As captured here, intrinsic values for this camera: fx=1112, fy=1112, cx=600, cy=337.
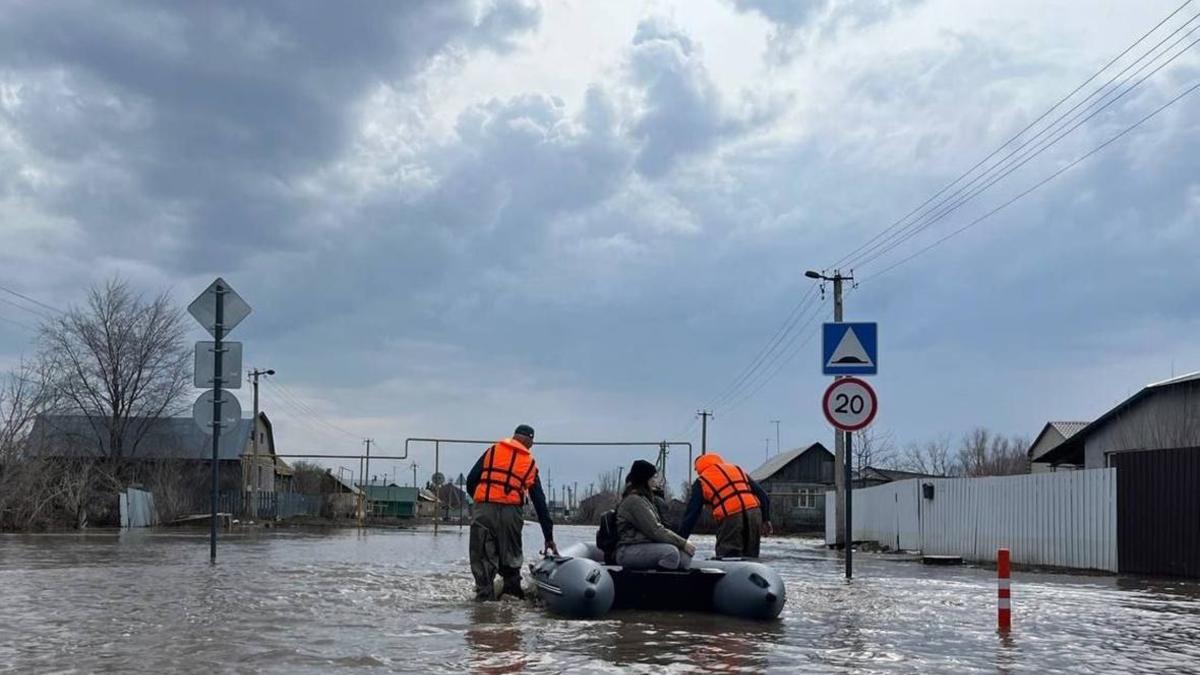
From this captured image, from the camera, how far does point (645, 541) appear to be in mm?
10336

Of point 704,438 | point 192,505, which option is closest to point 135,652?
point 192,505

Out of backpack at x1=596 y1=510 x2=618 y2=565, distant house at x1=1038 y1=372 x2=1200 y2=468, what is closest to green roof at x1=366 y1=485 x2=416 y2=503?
distant house at x1=1038 y1=372 x2=1200 y2=468

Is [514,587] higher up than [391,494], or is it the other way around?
[514,587]

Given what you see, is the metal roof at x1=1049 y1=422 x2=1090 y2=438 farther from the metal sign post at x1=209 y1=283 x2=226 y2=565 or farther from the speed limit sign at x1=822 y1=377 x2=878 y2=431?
the metal sign post at x1=209 y1=283 x2=226 y2=565

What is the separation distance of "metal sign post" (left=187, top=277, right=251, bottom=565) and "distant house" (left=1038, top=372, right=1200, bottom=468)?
26.1m

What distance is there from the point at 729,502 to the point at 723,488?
0.53 ft

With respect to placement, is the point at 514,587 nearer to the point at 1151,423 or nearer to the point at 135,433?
the point at 1151,423

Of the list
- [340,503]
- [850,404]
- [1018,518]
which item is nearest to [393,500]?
[340,503]

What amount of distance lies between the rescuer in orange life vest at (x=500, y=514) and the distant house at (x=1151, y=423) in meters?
25.6

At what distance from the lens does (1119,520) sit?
57.0ft

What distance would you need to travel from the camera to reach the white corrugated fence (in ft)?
59.0

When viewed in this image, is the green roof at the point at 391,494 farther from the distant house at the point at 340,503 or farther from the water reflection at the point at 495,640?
the water reflection at the point at 495,640

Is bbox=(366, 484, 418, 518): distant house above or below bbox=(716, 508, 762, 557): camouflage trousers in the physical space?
below

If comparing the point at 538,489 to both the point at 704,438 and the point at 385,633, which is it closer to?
the point at 385,633
